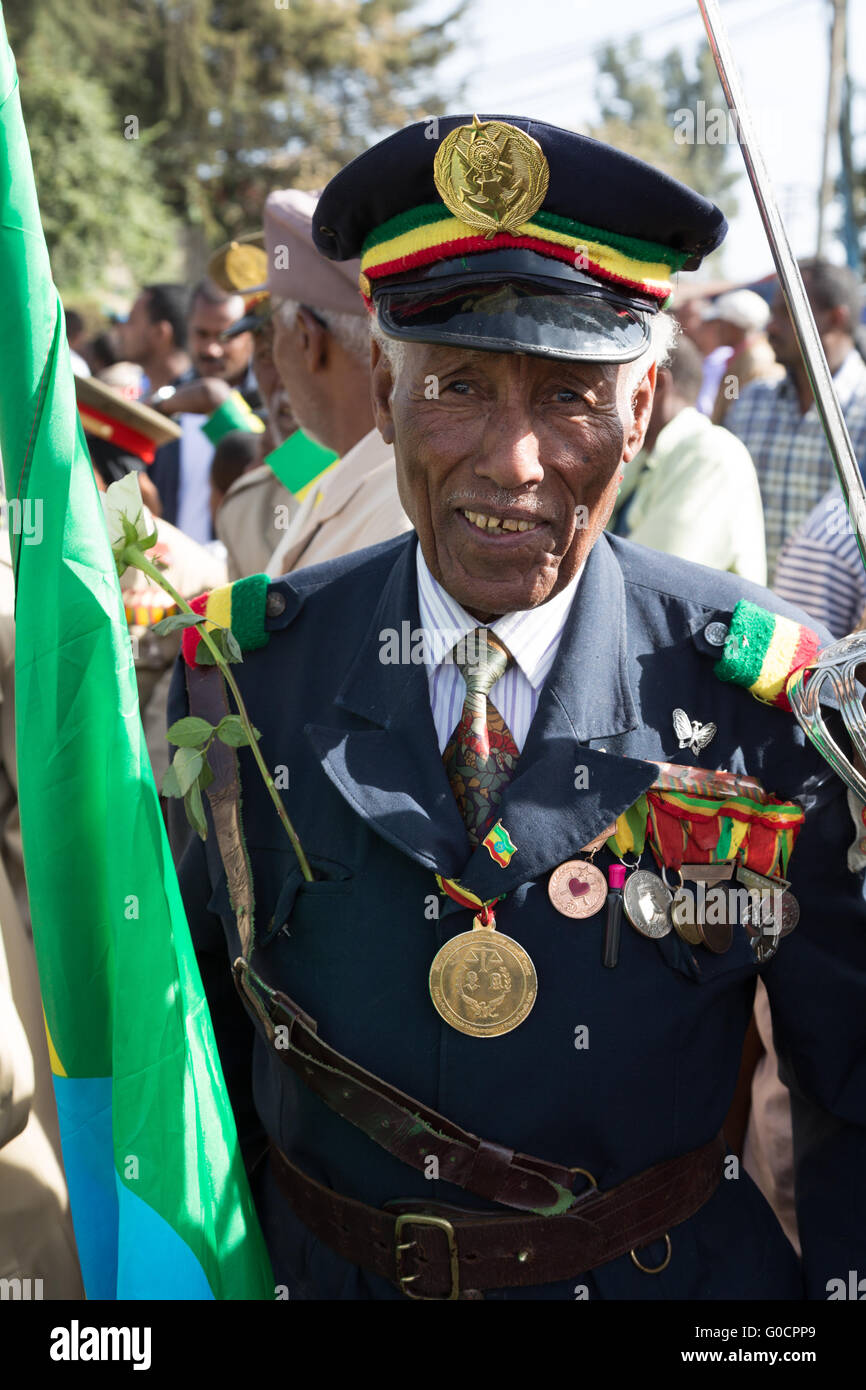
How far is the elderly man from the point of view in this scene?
1.84m

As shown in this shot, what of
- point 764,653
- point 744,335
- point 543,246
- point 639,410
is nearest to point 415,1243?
point 764,653

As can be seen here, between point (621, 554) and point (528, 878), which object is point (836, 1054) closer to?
point (528, 878)

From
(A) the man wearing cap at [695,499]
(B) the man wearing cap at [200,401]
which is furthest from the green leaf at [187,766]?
(B) the man wearing cap at [200,401]

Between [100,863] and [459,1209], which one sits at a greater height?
[100,863]

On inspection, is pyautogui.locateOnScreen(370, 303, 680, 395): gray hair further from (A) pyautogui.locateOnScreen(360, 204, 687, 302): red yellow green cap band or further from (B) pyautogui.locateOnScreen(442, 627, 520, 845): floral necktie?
(B) pyautogui.locateOnScreen(442, 627, 520, 845): floral necktie

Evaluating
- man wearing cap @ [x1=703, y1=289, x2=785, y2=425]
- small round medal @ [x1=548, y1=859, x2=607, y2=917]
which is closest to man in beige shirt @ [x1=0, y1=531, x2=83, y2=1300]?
small round medal @ [x1=548, y1=859, x2=607, y2=917]

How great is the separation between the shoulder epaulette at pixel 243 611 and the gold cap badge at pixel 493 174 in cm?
63

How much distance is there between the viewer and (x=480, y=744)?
6.46 ft

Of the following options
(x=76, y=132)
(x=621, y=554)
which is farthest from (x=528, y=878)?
(x=76, y=132)

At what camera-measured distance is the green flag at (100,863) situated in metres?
1.72

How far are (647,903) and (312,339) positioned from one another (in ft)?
6.86

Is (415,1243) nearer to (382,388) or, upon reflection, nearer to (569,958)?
(569,958)

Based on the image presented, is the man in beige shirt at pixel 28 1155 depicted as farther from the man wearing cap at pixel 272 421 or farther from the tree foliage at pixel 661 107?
the tree foliage at pixel 661 107
